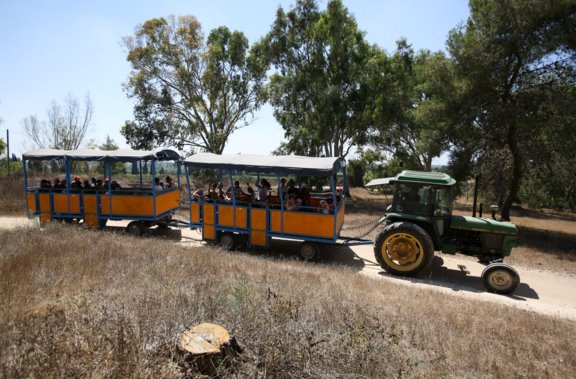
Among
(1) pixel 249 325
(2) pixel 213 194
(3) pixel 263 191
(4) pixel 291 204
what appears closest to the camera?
(1) pixel 249 325

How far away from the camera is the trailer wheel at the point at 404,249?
805 centimetres

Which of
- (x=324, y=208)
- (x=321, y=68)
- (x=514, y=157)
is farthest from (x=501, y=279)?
(x=321, y=68)


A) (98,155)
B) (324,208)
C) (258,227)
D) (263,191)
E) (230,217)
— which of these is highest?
(98,155)

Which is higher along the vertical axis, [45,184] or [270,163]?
[270,163]

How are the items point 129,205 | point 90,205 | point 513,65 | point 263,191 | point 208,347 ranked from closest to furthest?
point 208,347
point 263,191
point 129,205
point 90,205
point 513,65

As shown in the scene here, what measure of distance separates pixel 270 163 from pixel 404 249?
4.11 meters

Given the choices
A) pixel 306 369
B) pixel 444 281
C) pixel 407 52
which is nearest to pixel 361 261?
pixel 444 281

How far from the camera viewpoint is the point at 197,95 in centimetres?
2556

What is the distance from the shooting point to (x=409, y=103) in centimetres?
2291

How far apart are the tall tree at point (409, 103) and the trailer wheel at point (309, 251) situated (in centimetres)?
928

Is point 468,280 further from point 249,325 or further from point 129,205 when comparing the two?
point 129,205

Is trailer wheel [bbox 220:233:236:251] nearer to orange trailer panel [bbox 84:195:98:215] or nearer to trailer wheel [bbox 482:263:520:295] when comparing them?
orange trailer panel [bbox 84:195:98:215]

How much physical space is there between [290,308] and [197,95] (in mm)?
24052

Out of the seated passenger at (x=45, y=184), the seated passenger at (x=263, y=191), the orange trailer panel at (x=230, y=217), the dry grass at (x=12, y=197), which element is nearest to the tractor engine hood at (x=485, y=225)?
the seated passenger at (x=263, y=191)
